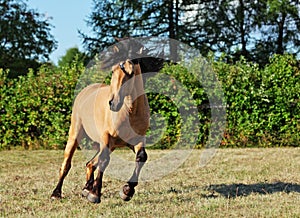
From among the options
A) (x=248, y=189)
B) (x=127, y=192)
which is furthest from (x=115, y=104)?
(x=248, y=189)

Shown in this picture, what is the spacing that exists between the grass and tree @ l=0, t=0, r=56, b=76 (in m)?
15.8

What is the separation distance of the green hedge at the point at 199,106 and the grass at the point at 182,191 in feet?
8.25

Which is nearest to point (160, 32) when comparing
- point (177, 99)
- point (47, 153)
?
point (177, 99)

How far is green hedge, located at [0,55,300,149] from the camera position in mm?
13055

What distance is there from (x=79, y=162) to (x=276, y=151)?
5.15 metres

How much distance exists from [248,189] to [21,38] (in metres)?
21.3

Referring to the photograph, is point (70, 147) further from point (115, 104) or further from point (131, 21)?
point (131, 21)

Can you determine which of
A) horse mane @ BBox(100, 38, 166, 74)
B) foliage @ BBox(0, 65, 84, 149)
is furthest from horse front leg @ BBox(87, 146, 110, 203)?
foliage @ BBox(0, 65, 84, 149)

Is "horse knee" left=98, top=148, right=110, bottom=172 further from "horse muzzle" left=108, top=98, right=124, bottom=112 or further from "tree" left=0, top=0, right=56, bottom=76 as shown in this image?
"tree" left=0, top=0, right=56, bottom=76

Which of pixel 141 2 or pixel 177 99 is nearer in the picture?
pixel 177 99

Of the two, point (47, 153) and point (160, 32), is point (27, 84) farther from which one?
point (160, 32)

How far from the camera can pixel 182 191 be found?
6391 millimetres

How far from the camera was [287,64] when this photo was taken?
43.3 ft

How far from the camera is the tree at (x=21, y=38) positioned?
2495cm
